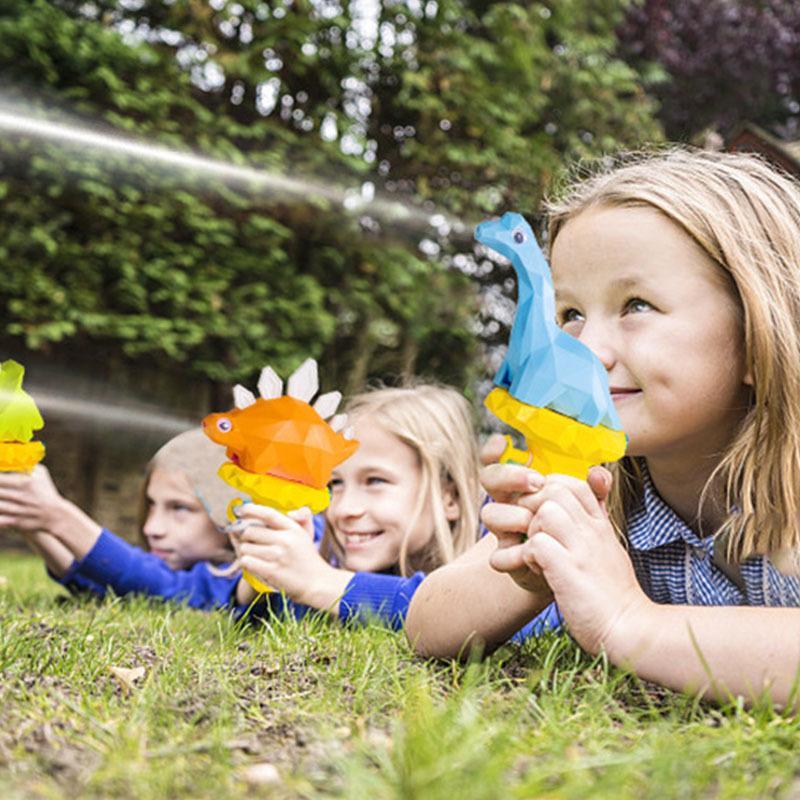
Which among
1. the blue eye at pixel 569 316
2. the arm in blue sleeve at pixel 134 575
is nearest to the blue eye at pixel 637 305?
the blue eye at pixel 569 316

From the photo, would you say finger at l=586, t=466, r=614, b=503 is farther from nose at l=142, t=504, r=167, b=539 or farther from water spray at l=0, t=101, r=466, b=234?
water spray at l=0, t=101, r=466, b=234

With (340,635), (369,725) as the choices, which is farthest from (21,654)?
(369,725)

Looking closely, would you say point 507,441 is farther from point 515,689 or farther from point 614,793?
point 614,793

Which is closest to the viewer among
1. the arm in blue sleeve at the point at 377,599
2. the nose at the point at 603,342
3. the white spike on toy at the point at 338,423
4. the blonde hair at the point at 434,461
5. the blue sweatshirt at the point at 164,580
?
the nose at the point at 603,342

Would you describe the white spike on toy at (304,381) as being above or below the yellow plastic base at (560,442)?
below

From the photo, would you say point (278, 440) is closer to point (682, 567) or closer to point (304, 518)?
point (304, 518)

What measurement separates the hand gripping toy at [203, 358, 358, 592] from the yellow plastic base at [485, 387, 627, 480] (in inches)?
34.5

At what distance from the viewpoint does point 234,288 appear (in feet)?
23.9

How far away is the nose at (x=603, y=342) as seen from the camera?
175cm

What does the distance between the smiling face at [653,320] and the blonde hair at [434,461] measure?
52.3 inches

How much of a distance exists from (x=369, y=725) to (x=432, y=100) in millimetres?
7415

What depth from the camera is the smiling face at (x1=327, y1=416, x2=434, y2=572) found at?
308cm

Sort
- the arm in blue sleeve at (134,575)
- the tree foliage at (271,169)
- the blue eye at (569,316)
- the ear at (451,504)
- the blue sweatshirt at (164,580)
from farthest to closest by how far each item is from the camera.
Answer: the tree foliage at (271,169), the arm in blue sleeve at (134,575), the ear at (451,504), the blue sweatshirt at (164,580), the blue eye at (569,316)

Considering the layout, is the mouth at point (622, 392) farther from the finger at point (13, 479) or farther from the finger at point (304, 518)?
the finger at point (13, 479)
